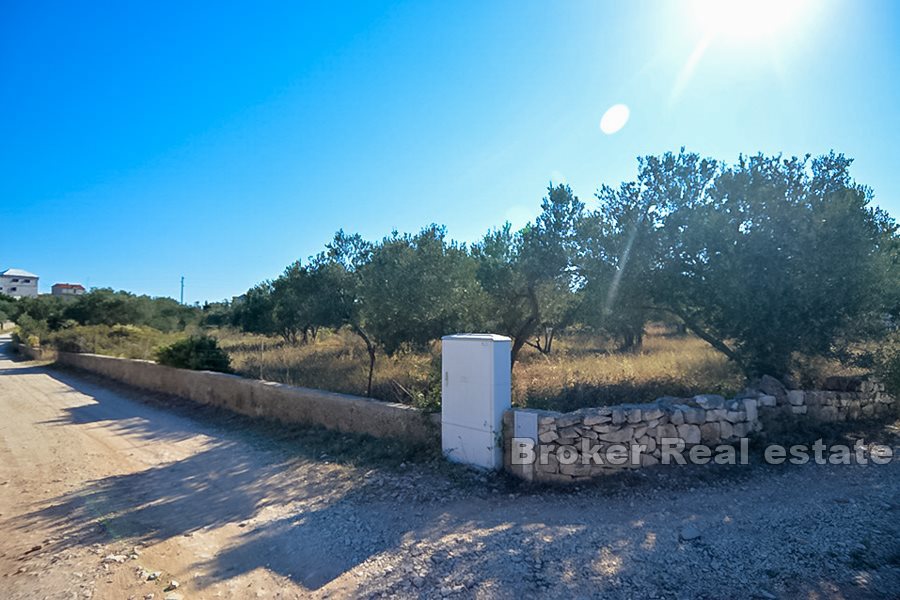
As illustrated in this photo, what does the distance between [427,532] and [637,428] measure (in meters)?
2.78

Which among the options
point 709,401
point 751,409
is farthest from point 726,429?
point 751,409

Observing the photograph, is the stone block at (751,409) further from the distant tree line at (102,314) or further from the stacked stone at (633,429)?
the distant tree line at (102,314)

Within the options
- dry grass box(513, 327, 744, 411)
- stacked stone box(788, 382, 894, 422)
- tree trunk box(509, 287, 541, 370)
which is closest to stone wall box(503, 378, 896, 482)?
stacked stone box(788, 382, 894, 422)

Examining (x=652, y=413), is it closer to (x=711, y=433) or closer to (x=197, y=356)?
(x=711, y=433)

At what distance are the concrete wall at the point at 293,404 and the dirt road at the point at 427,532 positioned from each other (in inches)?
24.6

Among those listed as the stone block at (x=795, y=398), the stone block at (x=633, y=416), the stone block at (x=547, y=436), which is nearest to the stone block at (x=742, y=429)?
the stone block at (x=795, y=398)

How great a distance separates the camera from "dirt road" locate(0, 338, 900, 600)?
11.4 ft

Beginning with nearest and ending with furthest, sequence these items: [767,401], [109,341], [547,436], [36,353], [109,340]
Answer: [547,436] → [767,401] → [109,341] → [109,340] → [36,353]

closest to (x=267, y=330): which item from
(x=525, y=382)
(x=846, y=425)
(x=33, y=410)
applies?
(x=33, y=410)

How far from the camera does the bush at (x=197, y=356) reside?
41.5ft

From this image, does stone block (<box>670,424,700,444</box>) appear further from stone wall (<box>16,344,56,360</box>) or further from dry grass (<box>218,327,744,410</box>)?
stone wall (<box>16,344,56,360</box>)

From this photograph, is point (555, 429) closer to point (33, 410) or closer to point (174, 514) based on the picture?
point (174, 514)

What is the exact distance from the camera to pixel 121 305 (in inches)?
1369

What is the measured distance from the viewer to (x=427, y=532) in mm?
4305
